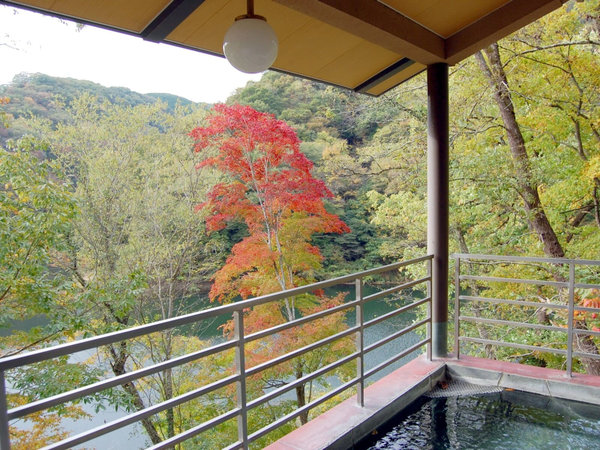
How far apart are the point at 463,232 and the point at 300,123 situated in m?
8.59

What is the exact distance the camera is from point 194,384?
7.05 m

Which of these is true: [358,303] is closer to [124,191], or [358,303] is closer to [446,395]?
[446,395]

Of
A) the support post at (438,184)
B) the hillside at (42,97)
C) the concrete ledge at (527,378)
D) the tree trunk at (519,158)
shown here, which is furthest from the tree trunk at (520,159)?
the hillside at (42,97)

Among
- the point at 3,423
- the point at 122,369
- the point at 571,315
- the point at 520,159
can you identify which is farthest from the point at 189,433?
the point at 122,369

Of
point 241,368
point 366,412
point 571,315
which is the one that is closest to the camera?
point 241,368

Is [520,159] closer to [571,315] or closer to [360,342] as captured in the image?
[571,315]

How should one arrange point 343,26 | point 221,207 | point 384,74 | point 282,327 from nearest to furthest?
point 282,327
point 343,26
point 384,74
point 221,207

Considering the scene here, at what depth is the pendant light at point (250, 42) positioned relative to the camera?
1895mm

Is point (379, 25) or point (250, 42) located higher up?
point (379, 25)

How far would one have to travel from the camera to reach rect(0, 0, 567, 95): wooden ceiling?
2.14 meters

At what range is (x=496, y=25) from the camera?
2820 millimetres

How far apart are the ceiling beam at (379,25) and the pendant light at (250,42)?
24cm

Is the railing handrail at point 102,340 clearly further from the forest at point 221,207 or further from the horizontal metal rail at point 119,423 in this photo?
the forest at point 221,207

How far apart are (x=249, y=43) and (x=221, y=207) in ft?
23.0
